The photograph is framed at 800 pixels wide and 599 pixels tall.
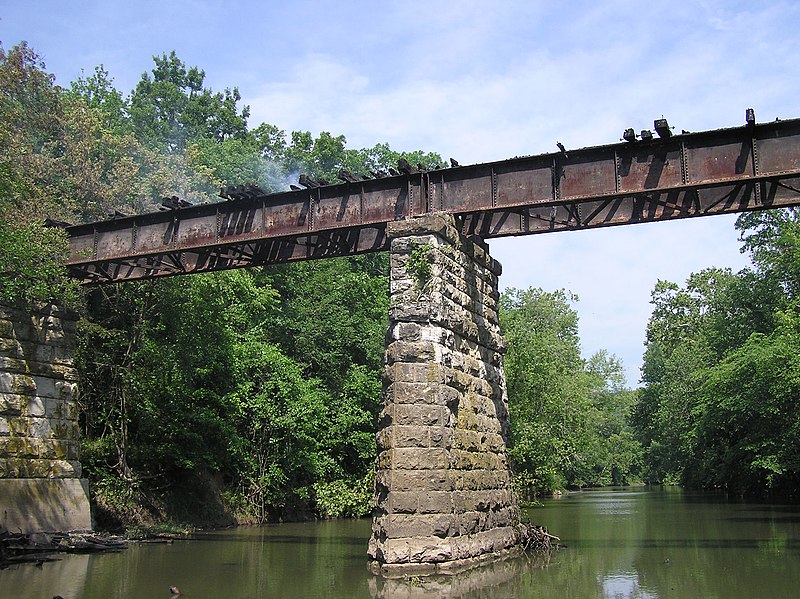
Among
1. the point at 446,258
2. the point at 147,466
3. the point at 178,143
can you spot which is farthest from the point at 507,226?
the point at 178,143

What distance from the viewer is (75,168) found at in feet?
111

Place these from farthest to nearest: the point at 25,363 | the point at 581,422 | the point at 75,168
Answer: the point at 581,422 < the point at 75,168 < the point at 25,363

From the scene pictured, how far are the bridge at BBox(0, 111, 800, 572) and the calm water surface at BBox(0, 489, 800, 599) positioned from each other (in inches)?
52.0

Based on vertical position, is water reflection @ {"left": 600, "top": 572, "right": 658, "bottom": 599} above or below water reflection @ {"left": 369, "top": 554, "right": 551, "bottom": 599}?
above

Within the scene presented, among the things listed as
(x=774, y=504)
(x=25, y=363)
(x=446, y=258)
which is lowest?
(x=774, y=504)

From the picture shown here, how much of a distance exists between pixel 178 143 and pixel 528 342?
3553 centimetres

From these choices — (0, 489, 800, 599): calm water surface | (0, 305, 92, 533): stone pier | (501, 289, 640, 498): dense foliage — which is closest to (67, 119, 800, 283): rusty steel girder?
(0, 305, 92, 533): stone pier

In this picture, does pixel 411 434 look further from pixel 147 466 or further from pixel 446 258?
pixel 147 466

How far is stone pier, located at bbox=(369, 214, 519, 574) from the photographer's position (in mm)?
13844

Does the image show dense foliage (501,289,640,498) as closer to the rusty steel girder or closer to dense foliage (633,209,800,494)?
dense foliage (633,209,800,494)

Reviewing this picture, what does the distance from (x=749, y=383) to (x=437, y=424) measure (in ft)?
75.9

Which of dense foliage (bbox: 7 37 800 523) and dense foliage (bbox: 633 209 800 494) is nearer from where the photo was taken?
dense foliage (bbox: 7 37 800 523)

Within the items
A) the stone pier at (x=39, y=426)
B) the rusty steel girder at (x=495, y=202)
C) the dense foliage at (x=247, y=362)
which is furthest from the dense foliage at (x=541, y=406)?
the stone pier at (x=39, y=426)

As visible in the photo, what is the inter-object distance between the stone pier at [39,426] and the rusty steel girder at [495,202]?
2.13 m
